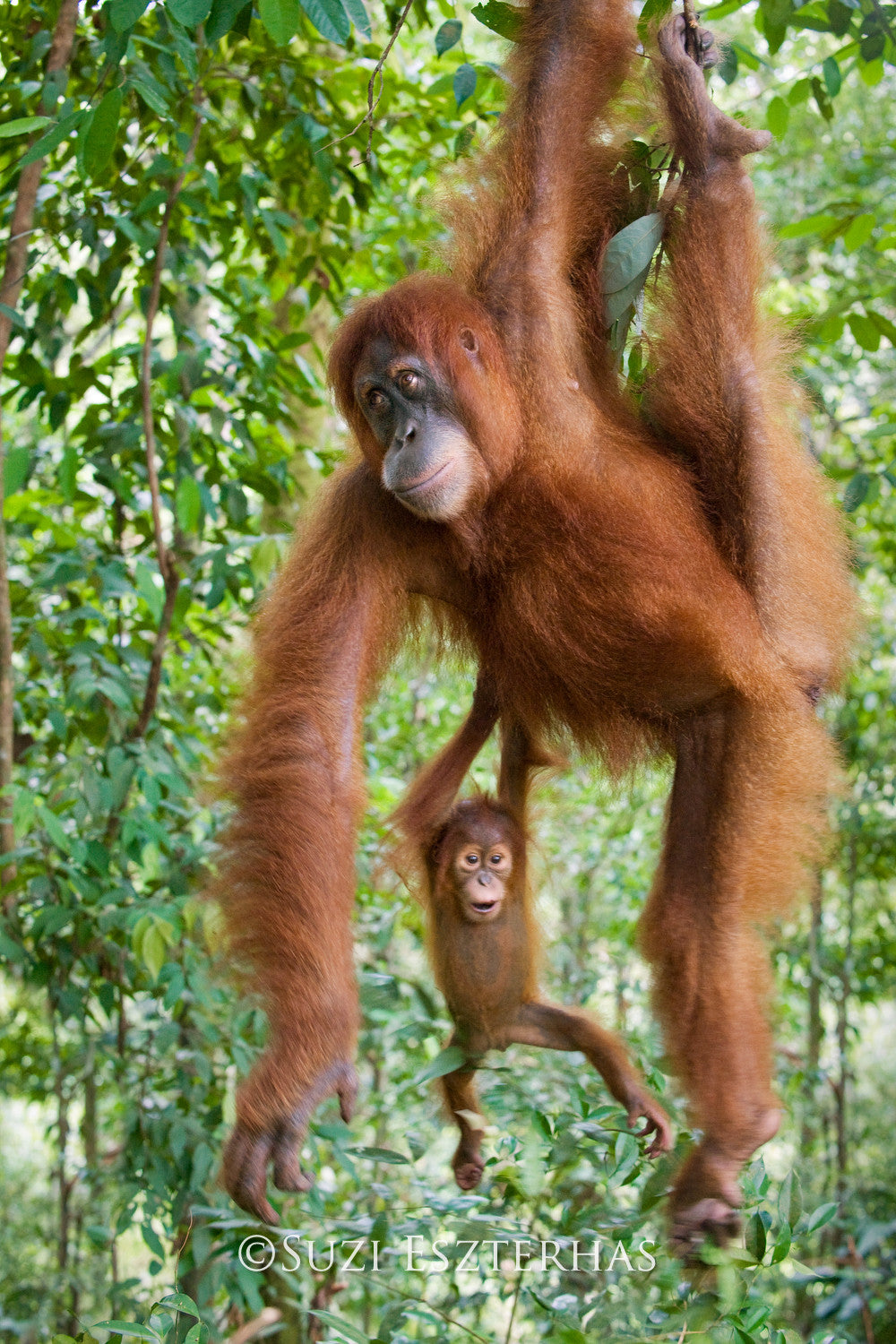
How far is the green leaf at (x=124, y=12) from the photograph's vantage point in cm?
171

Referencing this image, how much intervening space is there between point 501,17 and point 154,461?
1451 millimetres

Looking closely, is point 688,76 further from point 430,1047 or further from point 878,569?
point 878,569

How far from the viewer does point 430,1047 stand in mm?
2857

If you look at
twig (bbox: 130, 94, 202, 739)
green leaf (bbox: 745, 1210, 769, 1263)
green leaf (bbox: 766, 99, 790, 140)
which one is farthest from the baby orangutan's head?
green leaf (bbox: 766, 99, 790, 140)

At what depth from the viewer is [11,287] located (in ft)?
9.25

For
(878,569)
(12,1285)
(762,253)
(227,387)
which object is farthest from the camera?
(878,569)

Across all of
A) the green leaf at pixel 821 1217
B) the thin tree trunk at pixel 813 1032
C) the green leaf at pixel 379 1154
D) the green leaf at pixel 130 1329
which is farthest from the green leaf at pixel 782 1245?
the thin tree trunk at pixel 813 1032

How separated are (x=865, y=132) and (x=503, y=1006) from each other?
21.5 feet

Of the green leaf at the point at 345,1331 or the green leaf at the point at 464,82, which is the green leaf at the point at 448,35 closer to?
the green leaf at the point at 464,82

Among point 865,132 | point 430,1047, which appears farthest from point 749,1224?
point 865,132

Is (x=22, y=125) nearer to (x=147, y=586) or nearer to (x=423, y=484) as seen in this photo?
(x=423, y=484)

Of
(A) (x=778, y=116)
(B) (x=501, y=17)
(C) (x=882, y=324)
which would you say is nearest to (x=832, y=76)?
(A) (x=778, y=116)

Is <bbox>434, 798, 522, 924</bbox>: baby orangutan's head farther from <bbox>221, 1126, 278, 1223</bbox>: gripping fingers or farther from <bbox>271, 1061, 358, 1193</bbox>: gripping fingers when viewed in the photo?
<bbox>221, 1126, 278, 1223</bbox>: gripping fingers

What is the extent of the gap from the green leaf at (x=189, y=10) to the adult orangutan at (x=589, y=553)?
1.94 ft
